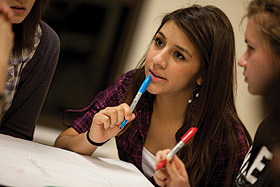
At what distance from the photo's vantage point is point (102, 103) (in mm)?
1423

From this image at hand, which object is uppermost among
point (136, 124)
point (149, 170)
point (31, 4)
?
point (31, 4)

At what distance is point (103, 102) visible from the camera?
1.42 m

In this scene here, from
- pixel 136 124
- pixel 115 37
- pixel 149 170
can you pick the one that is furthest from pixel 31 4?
pixel 115 37

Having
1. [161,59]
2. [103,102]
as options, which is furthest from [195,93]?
[103,102]

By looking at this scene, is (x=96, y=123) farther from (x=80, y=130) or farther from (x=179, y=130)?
(x=179, y=130)

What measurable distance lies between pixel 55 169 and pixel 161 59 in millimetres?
489

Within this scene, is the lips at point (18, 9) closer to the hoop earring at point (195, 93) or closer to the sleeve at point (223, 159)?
the hoop earring at point (195, 93)

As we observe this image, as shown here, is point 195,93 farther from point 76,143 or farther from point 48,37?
point 48,37

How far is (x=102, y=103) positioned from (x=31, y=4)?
43cm

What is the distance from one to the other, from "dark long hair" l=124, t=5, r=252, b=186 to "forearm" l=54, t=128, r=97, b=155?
0.31 m

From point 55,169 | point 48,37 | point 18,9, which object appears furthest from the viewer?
point 48,37

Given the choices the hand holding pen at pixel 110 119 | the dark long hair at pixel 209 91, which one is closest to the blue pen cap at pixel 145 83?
the hand holding pen at pixel 110 119

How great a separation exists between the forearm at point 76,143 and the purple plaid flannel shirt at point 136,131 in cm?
6

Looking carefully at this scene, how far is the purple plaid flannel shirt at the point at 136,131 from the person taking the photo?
132 centimetres
